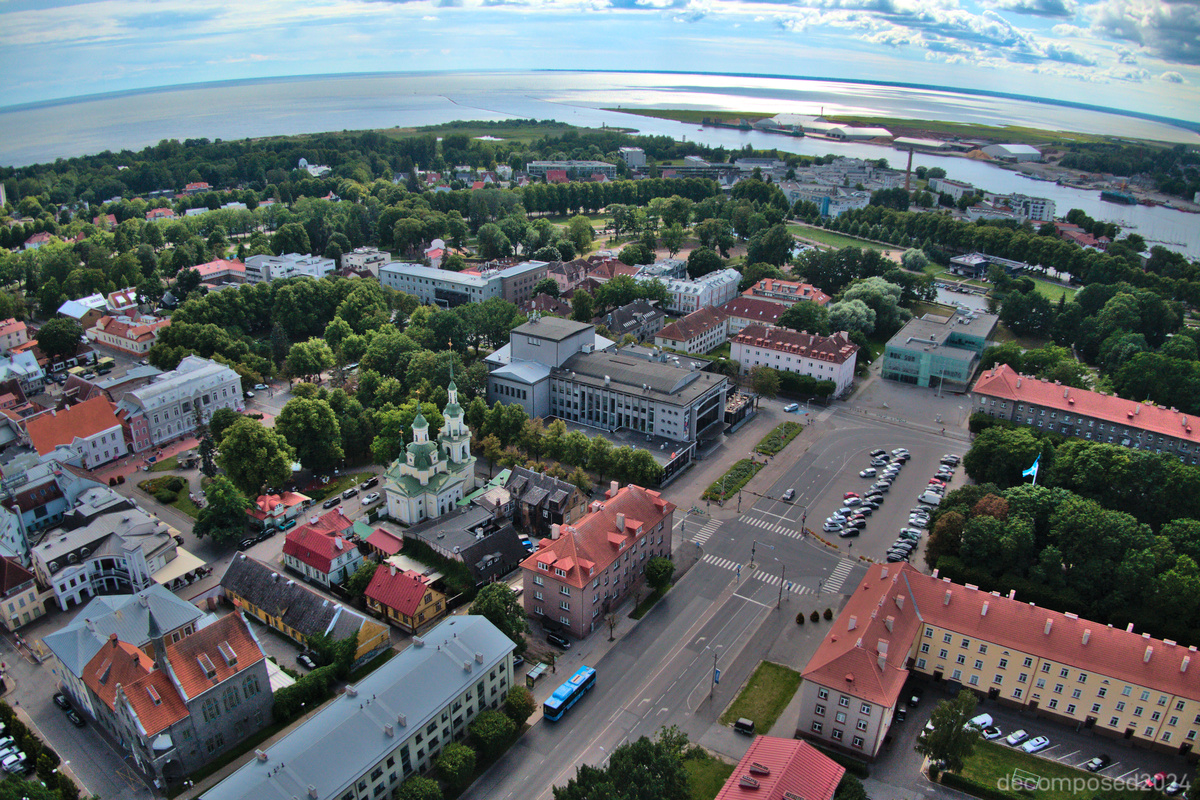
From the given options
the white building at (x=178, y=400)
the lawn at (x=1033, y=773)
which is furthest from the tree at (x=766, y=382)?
the white building at (x=178, y=400)

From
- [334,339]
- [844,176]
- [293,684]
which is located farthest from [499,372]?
[844,176]

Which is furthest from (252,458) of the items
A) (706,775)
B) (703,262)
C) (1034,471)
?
(703,262)

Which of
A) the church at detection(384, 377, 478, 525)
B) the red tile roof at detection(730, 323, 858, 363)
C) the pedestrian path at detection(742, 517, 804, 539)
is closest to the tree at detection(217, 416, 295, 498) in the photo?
the church at detection(384, 377, 478, 525)

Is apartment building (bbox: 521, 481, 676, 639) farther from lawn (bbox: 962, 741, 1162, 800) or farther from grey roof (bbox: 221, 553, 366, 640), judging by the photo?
lawn (bbox: 962, 741, 1162, 800)

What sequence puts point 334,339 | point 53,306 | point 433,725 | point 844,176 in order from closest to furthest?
1. point 433,725
2. point 334,339
3. point 53,306
4. point 844,176

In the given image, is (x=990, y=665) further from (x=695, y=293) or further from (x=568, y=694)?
(x=695, y=293)

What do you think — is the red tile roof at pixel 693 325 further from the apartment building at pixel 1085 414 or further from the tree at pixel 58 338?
the tree at pixel 58 338

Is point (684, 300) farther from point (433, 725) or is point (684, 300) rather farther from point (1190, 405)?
point (433, 725)
